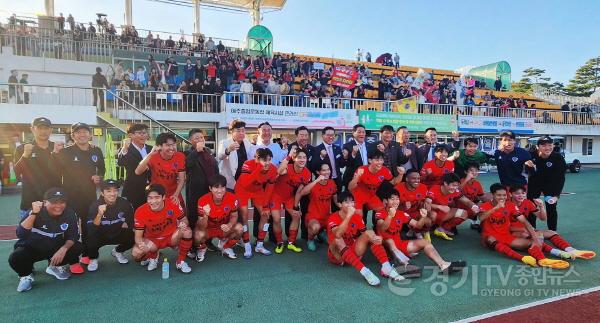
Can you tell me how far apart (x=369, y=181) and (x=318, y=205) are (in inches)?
32.6

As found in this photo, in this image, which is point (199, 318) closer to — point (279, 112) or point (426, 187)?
point (426, 187)

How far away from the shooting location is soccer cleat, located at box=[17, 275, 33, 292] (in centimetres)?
381

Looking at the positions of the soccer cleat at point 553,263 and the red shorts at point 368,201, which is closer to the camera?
the soccer cleat at point 553,263

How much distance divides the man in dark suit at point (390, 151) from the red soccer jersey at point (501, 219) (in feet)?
4.66

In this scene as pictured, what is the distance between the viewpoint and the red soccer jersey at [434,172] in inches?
231

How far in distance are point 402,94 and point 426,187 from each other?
1540cm

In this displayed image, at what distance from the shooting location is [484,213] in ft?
16.6

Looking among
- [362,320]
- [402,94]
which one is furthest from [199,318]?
[402,94]

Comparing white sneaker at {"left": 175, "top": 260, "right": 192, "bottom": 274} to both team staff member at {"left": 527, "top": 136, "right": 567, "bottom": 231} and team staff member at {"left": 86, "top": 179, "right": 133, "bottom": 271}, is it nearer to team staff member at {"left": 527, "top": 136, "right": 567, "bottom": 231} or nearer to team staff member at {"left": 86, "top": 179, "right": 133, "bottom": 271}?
team staff member at {"left": 86, "top": 179, "right": 133, "bottom": 271}

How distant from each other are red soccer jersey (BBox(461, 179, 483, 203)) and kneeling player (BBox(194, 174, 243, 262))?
12.6 feet

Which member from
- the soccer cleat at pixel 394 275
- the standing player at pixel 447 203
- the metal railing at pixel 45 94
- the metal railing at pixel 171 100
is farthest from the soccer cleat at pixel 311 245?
the metal railing at pixel 45 94

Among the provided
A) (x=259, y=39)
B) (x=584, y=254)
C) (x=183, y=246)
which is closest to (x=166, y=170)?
(x=183, y=246)

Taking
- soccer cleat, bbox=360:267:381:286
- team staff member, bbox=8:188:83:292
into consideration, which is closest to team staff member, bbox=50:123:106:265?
team staff member, bbox=8:188:83:292

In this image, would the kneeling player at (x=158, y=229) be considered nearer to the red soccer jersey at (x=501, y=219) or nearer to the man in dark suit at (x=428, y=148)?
the man in dark suit at (x=428, y=148)
